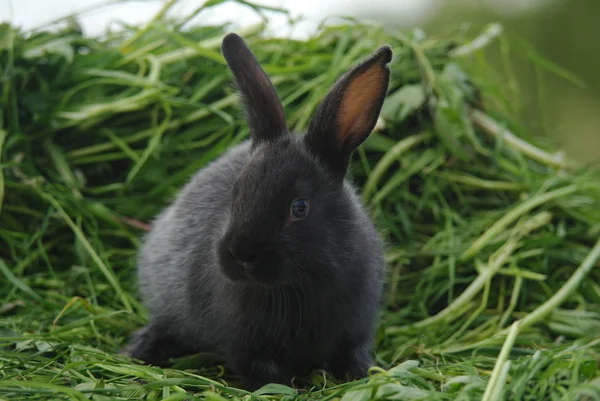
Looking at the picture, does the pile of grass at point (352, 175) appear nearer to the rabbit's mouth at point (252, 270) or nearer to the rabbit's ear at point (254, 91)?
the rabbit's mouth at point (252, 270)

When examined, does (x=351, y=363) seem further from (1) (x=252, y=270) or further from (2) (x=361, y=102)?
(2) (x=361, y=102)

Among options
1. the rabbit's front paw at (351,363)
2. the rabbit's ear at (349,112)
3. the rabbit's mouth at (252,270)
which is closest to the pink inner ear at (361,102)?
the rabbit's ear at (349,112)

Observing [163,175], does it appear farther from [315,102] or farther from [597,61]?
[597,61]

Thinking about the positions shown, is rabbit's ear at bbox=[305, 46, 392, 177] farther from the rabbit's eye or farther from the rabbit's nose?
the rabbit's nose

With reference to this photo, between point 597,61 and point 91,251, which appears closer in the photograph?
point 91,251

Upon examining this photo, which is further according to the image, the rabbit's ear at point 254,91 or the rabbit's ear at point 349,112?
the rabbit's ear at point 254,91

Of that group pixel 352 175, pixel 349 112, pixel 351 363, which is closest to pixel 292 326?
pixel 351 363

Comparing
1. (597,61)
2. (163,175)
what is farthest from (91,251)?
(597,61)

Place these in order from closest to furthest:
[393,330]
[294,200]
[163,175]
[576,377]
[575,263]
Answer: [576,377]
[294,200]
[393,330]
[575,263]
[163,175]

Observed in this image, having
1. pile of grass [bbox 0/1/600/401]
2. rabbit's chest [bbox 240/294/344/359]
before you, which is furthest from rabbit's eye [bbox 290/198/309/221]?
pile of grass [bbox 0/1/600/401]
